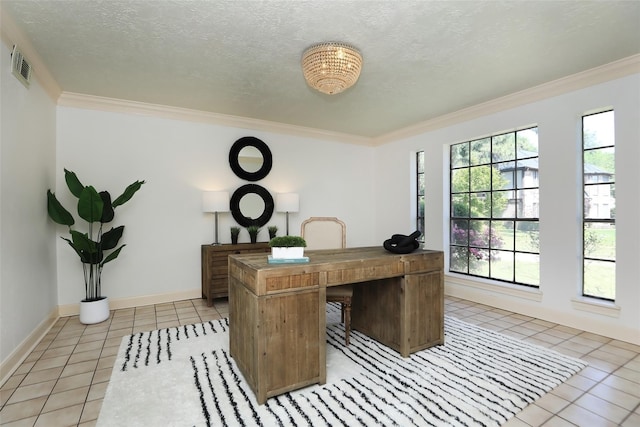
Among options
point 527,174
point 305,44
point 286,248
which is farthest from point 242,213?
point 527,174

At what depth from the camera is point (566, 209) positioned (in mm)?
3223

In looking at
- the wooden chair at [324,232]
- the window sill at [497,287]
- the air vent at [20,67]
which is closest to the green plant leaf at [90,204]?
the air vent at [20,67]

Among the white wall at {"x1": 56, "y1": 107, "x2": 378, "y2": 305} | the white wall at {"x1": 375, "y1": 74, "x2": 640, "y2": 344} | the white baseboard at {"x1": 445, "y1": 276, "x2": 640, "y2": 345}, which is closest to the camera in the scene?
the white wall at {"x1": 375, "y1": 74, "x2": 640, "y2": 344}

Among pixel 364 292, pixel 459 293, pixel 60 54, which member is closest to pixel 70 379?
pixel 364 292

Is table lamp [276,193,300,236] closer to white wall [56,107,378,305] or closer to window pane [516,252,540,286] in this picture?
white wall [56,107,378,305]

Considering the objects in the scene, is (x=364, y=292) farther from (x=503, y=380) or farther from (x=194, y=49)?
(x=194, y=49)

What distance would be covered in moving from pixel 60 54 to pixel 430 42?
3.12 m

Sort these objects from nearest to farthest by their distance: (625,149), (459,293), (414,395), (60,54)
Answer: (414,395)
(60,54)
(625,149)
(459,293)

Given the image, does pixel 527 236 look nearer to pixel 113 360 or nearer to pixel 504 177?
pixel 504 177

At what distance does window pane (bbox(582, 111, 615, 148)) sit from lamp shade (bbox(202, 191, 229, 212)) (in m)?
4.17

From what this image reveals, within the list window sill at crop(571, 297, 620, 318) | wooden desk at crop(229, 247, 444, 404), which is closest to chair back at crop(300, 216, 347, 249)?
wooden desk at crop(229, 247, 444, 404)

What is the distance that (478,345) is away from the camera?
274 centimetres

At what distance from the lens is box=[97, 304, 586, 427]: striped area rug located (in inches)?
69.7

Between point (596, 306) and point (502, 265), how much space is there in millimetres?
1027
